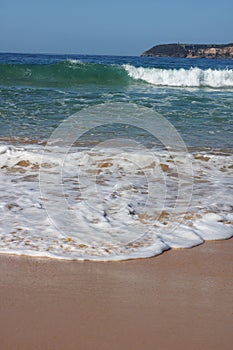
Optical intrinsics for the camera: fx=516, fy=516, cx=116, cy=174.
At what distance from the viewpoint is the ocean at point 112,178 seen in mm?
3357

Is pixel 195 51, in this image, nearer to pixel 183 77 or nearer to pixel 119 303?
pixel 183 77

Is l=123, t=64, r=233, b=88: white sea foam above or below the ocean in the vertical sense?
above

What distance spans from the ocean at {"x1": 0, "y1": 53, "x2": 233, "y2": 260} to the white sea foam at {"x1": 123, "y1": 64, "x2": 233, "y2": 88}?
8268mm

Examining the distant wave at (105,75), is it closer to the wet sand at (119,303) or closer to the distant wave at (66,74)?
the distant wave at (66,74)

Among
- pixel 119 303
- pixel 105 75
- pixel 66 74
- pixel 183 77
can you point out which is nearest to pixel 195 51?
pixel 183 77

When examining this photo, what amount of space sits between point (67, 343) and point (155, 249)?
1236 millimetres

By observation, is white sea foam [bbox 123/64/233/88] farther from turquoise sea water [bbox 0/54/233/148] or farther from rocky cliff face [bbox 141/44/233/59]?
rocky cliff face [bbox 141/44/233/59]

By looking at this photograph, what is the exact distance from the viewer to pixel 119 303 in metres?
2.44

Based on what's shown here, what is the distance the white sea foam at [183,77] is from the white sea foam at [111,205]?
1379 centimetres

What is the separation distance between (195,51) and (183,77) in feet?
188

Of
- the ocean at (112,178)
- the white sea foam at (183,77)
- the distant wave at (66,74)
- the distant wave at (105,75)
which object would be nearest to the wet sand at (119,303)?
the ocean at (112,178)

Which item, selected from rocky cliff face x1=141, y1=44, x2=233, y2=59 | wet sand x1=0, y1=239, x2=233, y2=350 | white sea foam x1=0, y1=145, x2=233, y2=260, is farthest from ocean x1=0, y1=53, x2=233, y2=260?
rocky cliff face x1=141, y1=44, x2=233, y2=59

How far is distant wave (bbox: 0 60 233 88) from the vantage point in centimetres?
1834

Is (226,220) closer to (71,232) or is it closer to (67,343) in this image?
(71,232)
